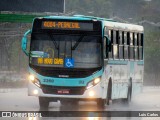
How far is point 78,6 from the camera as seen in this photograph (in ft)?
433

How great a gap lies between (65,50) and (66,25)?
897 mm

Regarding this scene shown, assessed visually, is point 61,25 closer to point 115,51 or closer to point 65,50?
point 65,50

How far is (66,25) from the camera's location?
2673cm

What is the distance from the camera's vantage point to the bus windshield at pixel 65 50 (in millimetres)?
26250

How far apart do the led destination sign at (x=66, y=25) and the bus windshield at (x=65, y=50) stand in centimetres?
28

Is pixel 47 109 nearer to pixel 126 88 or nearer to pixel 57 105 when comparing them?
pixel 57 105

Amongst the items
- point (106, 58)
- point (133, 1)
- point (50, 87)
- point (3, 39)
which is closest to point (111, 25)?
point (106, 58)

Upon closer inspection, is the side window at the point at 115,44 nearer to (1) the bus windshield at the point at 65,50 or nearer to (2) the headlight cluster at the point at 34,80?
(1) the bus windshield at the point at 65,50

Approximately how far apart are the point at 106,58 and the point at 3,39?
170 ft

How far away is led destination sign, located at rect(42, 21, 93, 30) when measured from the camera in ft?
87.7

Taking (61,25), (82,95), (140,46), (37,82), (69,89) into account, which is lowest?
(82,95)

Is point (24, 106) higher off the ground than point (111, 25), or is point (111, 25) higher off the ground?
point (111, 25)

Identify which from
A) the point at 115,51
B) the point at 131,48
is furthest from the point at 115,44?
the point at 131,48

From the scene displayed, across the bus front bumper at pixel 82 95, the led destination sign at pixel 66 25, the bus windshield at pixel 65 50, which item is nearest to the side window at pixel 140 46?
the led destination sign at pixel 66 25
